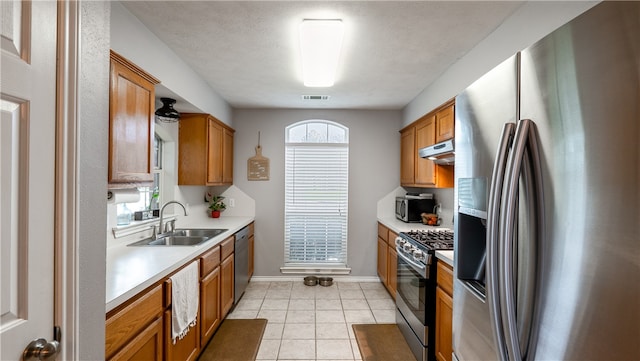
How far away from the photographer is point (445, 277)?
6.57 feet

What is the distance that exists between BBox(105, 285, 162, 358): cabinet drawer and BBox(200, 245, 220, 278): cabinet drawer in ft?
2.10

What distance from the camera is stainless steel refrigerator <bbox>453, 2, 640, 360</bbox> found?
0.59 metres

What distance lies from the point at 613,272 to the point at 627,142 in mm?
260

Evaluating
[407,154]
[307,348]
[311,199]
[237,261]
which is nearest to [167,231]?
[237,261]

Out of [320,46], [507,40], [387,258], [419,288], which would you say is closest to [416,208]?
[387,258]

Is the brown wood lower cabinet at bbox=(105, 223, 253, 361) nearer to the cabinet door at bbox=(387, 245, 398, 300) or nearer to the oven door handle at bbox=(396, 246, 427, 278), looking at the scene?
the oven door handle at bbox=(396, 246, 427, 278)

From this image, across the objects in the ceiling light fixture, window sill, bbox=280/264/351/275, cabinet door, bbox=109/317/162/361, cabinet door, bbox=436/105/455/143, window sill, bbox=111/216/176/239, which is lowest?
window sill, bbox=280/264/351/275

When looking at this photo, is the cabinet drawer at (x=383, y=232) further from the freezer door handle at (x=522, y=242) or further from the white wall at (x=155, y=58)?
the freezer door handle at (x=522, y=242)

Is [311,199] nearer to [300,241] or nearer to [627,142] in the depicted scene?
[300,241]

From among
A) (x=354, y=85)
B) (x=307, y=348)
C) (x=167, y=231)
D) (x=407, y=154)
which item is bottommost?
(x=307, y=348)

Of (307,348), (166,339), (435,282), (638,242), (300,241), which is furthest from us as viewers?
(300,241)

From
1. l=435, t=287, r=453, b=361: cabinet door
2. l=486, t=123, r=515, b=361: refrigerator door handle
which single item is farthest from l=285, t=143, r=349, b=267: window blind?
l=486, t=123, r=515, b=361: refrigerator door handle

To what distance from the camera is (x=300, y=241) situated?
4.40 metres

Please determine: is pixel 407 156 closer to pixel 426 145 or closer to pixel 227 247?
pixel 426 145
